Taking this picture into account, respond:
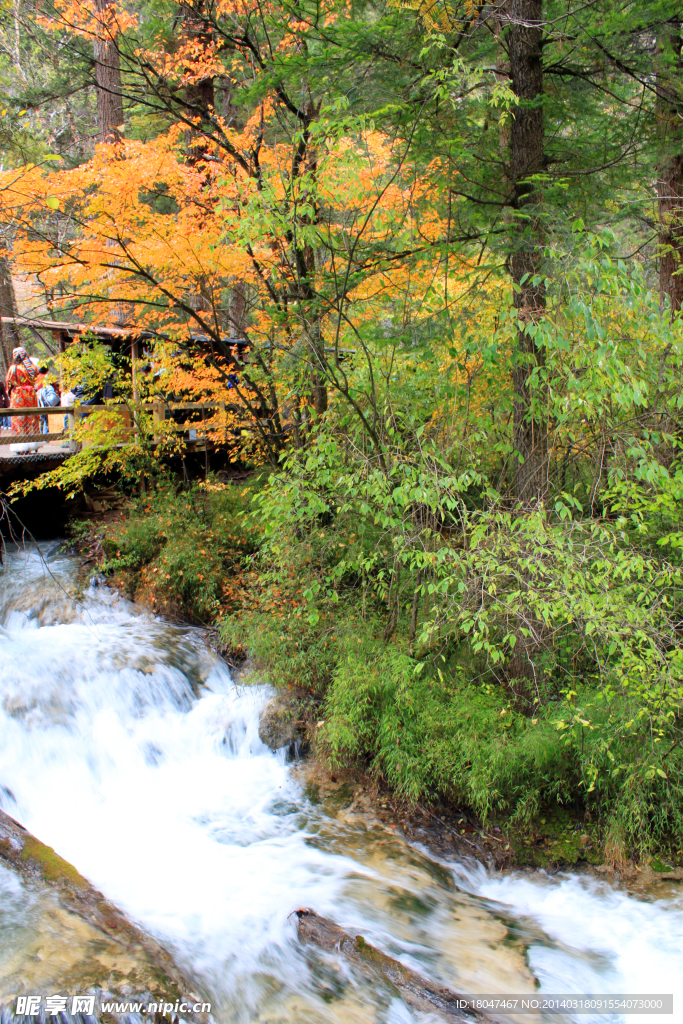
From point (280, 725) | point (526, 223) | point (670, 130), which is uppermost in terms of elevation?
point (670, 130)

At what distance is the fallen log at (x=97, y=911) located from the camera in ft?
12.0

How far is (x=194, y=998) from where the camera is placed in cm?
376

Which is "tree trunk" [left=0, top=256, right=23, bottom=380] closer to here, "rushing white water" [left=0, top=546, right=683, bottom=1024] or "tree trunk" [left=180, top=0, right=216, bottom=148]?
"tree trunk" [left=180, top=0, right=216, bottom=148]

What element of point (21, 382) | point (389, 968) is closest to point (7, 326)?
point (21, 382)

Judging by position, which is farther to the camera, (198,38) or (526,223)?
(198,38)

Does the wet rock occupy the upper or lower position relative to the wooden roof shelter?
lower

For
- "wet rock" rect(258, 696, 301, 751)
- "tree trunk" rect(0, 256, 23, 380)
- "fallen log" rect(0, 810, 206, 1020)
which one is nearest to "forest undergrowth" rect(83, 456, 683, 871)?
"wet rock" rect(258, 696, 301, 751)

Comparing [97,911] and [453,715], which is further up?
[453,715]

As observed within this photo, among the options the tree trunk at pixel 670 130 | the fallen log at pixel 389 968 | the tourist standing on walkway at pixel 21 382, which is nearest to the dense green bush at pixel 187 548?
the tourist standing on walkway at pixel 21 382

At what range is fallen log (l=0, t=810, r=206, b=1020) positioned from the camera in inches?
144

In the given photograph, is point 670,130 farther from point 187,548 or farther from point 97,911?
point 97,911

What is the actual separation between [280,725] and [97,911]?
9.98 ft

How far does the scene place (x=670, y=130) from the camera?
634 cm

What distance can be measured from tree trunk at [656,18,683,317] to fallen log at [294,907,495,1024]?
17.9 ft
